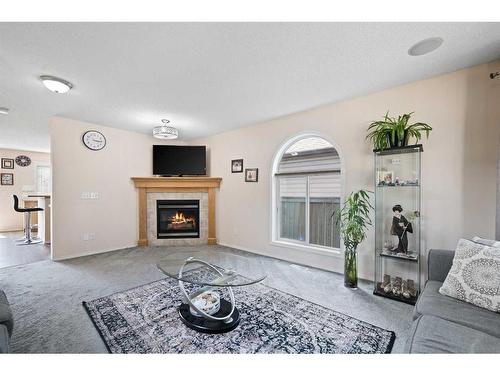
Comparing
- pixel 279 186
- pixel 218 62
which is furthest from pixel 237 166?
pixel 218 62

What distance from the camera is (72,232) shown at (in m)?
3.90

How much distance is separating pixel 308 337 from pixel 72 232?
13.4 ft

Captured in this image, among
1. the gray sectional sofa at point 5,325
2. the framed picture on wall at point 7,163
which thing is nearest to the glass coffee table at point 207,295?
the gray sectional sofa at point 5,325

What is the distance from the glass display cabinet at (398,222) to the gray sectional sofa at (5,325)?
9.75ft

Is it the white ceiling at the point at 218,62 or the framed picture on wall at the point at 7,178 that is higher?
the white ceiling at the point at 218,62

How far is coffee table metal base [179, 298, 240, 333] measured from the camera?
1759 millimetres

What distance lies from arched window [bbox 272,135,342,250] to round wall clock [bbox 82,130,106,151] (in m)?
3.22

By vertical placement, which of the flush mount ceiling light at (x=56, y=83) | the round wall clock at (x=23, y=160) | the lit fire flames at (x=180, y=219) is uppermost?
the flush mount ceiling light at (x=56, y=83)

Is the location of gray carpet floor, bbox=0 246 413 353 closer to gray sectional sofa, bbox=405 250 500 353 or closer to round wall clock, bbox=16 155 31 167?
gray sectional sofa, bbox=405 250 500 353

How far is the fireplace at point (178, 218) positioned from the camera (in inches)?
190

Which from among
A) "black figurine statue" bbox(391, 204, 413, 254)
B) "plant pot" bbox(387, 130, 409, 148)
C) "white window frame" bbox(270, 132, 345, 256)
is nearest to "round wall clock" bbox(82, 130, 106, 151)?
"white window frame" bbox(270, 132, 345, 256)

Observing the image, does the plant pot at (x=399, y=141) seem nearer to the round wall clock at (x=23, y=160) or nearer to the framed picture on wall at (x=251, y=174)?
the framed picture on wall at (x=251, y=174)

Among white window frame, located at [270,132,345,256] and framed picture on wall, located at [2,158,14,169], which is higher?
framed picture on wall, located at [2,158,14,169]

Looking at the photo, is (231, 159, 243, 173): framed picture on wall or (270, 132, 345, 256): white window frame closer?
(270, 132, 345, 256): white window frame
